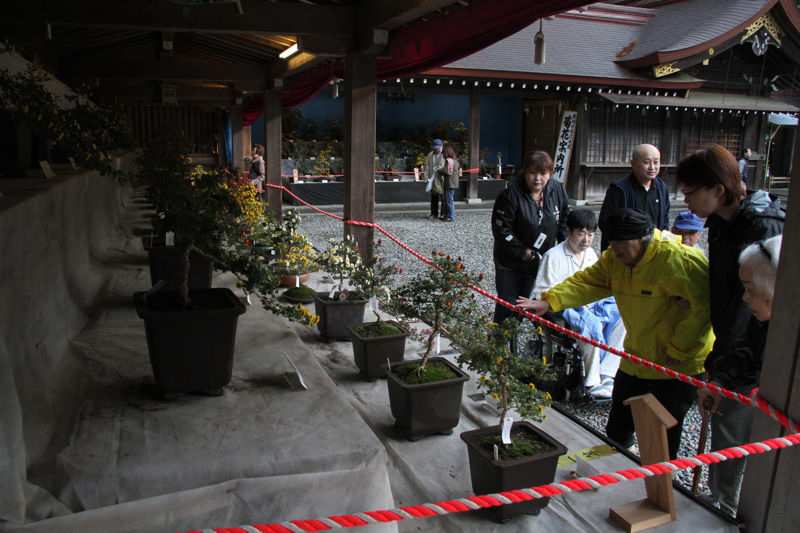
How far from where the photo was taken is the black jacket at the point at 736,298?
7.82 feet

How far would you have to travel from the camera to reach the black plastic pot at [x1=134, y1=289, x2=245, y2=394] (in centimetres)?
235

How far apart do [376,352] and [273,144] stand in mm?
6339

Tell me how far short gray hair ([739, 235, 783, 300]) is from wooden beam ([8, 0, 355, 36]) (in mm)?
3627

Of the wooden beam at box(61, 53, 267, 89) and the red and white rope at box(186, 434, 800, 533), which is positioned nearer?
the red and white rope at box(186, 434, 800, 533)

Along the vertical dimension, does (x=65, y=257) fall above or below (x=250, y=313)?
above

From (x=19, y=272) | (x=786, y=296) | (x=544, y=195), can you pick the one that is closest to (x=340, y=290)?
(x=544, y=195)

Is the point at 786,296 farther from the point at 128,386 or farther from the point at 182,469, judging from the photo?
the point at 128,386

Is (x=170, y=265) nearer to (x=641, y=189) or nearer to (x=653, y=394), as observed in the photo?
(x=653, y=394)

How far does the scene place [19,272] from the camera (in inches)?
91.6

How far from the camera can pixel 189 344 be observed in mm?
2391

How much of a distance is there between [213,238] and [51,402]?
855mm

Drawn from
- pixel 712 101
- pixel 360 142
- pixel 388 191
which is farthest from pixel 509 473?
pixel 712 101

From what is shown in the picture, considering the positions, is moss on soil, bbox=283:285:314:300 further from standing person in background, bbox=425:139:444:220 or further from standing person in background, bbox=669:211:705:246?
standing person in background, bbox=425:139:444:220

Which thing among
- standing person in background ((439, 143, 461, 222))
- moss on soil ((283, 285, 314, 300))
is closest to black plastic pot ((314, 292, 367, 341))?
moss on soil ((283, 285, 314, 300))
